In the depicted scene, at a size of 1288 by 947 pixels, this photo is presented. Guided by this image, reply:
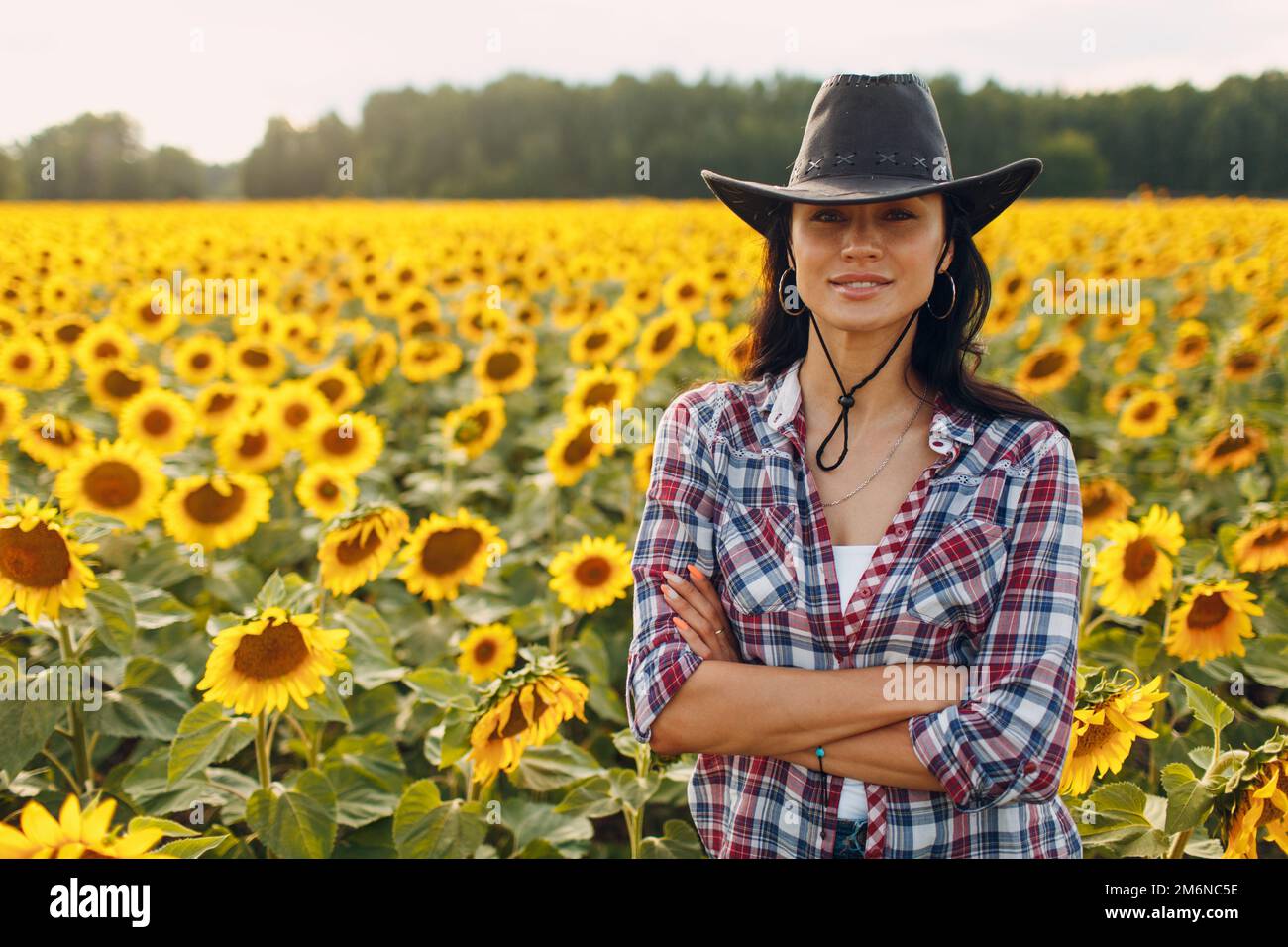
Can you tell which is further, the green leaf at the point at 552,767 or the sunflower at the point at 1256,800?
the green leaf at the point at 552,767

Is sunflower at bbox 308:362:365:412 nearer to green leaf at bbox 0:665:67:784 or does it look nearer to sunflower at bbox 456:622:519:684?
sunflower at bbox 456:622:519:684

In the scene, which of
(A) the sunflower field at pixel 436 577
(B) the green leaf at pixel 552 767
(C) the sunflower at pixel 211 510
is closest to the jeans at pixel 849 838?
(A) the sunflower field at pixel 436 577

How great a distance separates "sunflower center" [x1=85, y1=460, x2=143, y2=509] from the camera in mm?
3922

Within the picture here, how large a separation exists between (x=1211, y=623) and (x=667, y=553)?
1.81 m

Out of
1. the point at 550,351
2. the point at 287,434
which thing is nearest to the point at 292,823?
the point at 287,434

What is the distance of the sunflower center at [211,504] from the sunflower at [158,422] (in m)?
1.04

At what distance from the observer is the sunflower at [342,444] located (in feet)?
15.2

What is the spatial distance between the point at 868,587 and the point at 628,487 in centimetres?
312

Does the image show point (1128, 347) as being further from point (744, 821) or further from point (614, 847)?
point (744, 821)

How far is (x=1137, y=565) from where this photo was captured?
3.15 m

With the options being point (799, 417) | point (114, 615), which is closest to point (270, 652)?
point (114, 615)

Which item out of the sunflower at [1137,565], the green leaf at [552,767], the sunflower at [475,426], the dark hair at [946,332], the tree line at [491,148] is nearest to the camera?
the dark hair at [946,332]

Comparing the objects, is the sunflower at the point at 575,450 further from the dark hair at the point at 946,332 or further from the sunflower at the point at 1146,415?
the sunflower at the point at 1146,415

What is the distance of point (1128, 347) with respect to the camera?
7242mm
